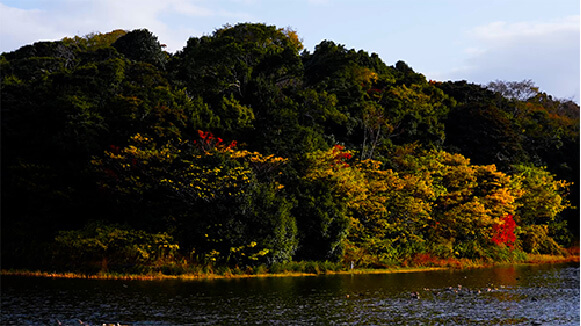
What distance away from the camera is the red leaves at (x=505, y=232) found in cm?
5616

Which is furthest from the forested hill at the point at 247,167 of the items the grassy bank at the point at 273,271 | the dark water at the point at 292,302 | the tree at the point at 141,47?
the dark water at the point at 292,302

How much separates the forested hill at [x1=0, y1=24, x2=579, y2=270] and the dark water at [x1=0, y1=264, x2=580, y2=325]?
477cm

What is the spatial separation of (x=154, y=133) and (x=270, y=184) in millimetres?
8406

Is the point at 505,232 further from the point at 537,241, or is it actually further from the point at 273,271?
the point at 273,271

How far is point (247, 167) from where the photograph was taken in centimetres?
4247

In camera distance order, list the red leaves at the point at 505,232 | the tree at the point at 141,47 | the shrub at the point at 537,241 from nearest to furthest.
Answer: the red leaves at the point at 505,232
the shrub at the point at 537,241
the tree at the point at 141,47

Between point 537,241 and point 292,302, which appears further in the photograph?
point 537,241

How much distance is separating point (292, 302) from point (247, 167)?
15015 mm

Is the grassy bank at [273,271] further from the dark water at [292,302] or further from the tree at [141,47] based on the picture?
the tree at [141,47]

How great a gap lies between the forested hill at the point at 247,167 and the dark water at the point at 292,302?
4.77m

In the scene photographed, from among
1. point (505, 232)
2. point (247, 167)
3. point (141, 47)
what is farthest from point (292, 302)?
point (141, 47)

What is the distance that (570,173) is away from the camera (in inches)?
2751

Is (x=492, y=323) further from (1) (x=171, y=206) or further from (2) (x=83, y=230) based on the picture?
(2) (x=83, y=230)

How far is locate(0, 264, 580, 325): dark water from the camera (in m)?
24.5
